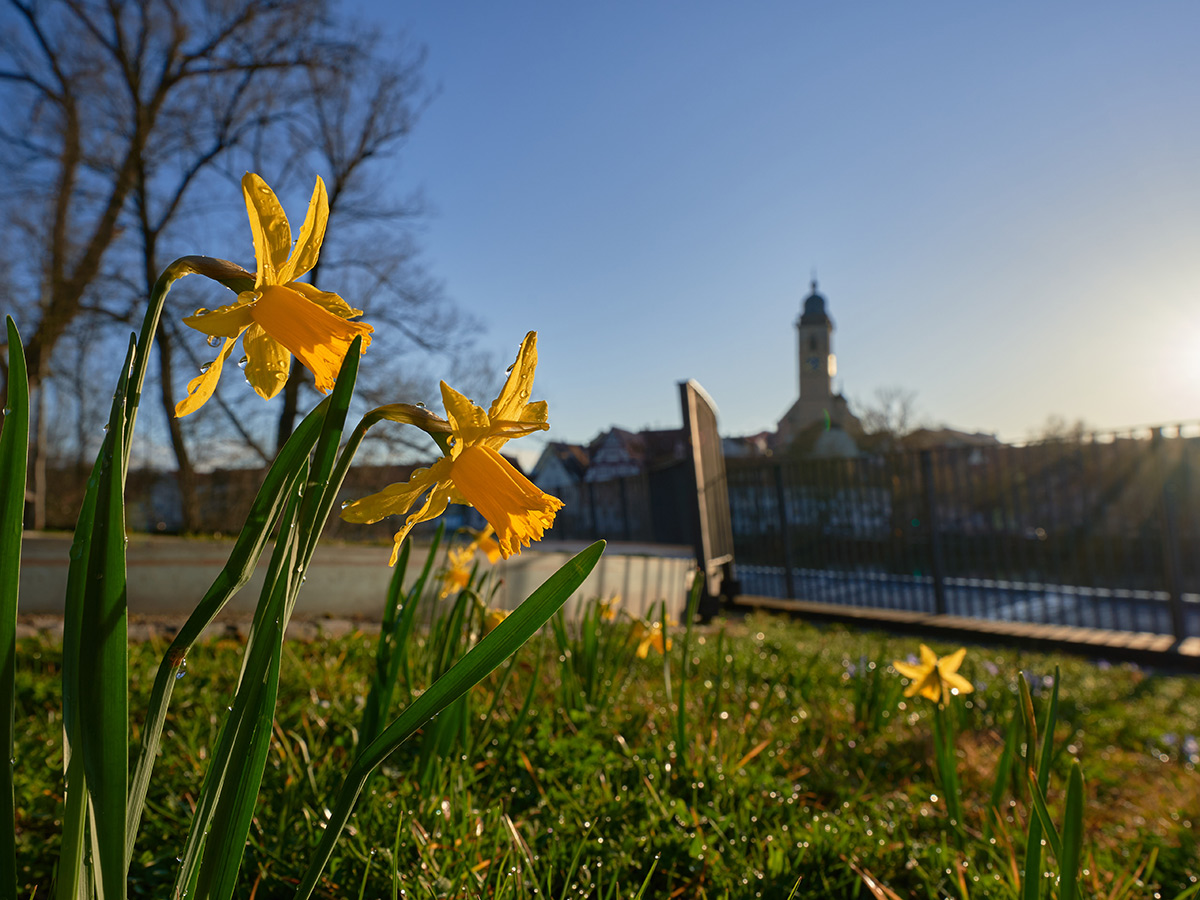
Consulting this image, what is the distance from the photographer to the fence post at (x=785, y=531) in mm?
7727

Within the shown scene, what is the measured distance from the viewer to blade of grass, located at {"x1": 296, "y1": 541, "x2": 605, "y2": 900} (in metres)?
0.66

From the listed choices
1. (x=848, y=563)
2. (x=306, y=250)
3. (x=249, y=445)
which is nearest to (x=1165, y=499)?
(x=848, y=563)

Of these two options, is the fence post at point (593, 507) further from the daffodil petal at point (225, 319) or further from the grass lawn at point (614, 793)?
the daffodil petal at point (225, 319)

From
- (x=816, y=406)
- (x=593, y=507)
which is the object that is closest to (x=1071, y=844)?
(x=593, y=507)

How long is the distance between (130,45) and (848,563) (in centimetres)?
1077

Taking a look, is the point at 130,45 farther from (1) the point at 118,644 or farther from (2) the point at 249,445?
(1) the point at 118,644

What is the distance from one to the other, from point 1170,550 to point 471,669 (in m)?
6.72

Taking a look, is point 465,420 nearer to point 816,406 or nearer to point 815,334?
point 816,406

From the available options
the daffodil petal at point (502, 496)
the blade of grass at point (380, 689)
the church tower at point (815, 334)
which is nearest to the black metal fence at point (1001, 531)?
the blade of grass at point (380, 689)

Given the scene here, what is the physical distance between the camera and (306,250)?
2.42 feet

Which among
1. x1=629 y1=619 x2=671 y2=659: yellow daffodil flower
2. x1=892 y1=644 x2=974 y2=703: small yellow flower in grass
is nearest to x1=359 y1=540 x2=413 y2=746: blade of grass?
x1=629 y1=619 x2=671 y2=659: yellow daffodil flower

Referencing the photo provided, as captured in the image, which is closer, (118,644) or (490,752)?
(118,644)

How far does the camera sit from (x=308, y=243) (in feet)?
2.41

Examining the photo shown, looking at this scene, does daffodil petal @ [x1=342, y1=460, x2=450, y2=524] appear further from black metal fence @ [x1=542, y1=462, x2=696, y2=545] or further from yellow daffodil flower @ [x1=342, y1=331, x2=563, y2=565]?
black metal fence @ [x1=542, y1=462, x2=696, y2=545]
